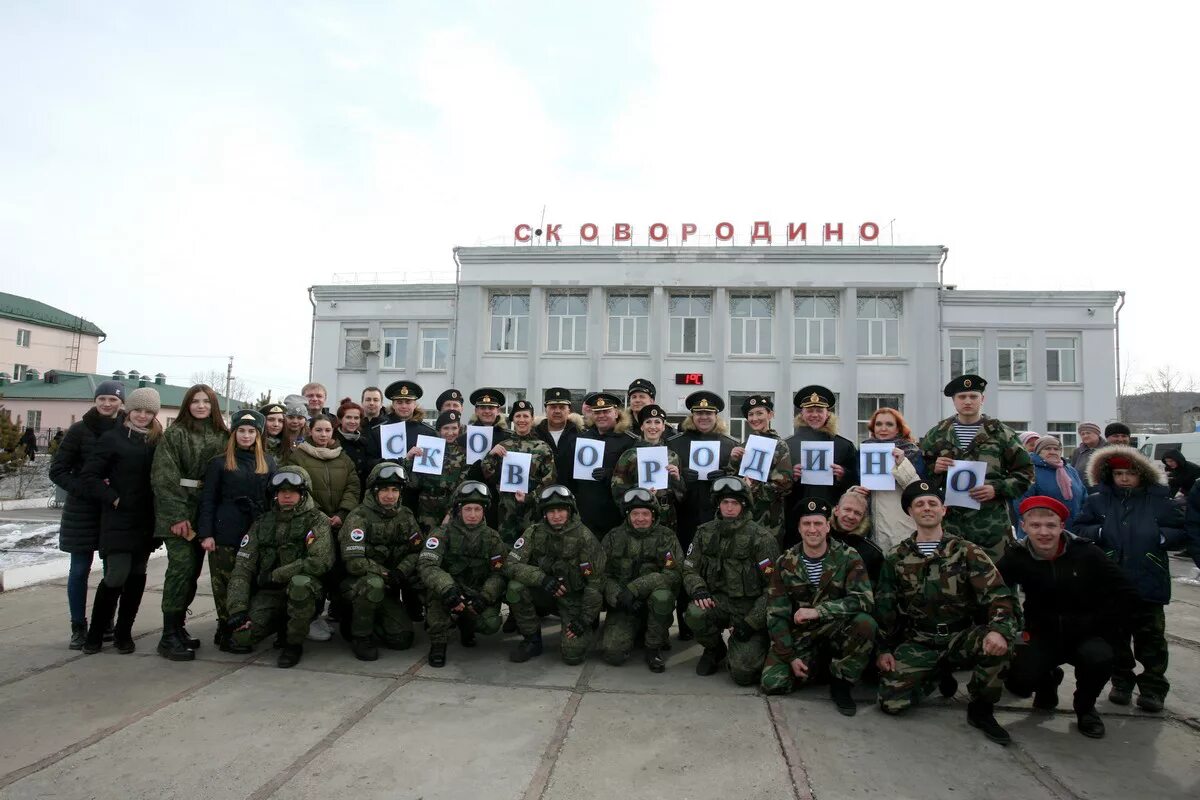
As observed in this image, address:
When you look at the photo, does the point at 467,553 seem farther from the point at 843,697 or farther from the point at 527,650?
the point at 843,697

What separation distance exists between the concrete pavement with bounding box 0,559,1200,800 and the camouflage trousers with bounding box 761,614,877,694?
17 cm

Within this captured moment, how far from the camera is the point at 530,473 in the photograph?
6770 millimetres

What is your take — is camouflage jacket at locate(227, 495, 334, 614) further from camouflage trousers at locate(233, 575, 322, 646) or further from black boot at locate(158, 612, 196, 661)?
black boot at locate(158, 612, 196, 661)

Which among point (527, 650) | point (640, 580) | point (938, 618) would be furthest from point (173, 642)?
point (938, 618)

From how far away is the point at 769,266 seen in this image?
29.0 meters

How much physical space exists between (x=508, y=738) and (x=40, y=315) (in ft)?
262

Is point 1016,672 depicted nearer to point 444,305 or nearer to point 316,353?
point 444,305

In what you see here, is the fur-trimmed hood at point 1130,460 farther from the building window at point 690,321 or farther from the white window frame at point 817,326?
the building window at point 690,321

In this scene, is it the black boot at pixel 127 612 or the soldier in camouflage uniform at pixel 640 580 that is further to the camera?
the black boot at pixel 127 612

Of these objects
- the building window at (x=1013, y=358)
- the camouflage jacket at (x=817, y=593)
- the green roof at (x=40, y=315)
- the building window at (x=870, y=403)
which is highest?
the green roof at (x=40, y=315)

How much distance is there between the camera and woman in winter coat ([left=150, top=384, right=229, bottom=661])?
5.79 meters

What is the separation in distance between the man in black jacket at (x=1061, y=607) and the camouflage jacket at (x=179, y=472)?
22.0 ft

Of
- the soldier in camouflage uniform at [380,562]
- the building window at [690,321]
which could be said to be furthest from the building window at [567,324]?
the soldier in camouflage uniform at [380,562]

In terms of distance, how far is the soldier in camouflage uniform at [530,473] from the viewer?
684 cm
